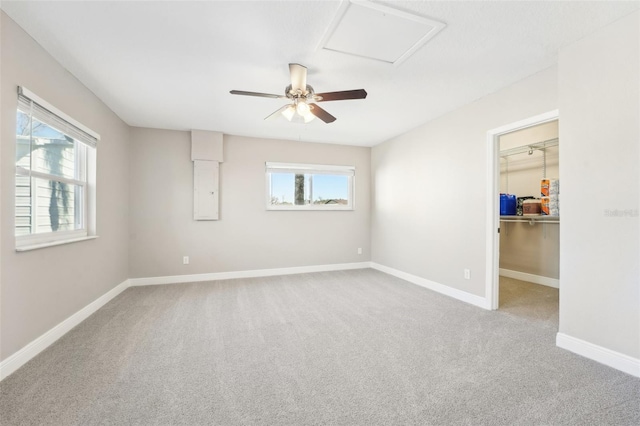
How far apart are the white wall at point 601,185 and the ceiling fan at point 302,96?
1.66m

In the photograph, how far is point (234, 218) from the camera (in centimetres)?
461

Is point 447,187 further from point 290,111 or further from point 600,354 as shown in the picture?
point 290,111

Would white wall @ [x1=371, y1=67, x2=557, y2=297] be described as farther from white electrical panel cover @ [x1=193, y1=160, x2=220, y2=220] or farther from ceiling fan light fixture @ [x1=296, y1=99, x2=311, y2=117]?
white electrical panel cover @ [x1=193, y1=160, x2=220, y2=220]

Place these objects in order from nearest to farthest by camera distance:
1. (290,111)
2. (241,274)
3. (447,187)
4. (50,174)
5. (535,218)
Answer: (50,174), (290,111), (447,187), (535,218), (241,274)

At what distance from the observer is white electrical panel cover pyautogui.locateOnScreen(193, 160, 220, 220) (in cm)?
436

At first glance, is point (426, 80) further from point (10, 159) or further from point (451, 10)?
point (10, 159)

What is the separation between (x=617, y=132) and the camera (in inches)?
74.8

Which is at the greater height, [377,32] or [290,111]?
[377,32]

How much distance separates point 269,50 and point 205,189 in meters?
2.79

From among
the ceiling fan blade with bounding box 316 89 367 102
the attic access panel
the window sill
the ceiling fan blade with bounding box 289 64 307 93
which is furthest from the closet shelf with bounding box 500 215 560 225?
the window sill

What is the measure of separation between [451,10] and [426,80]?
0.97 metres

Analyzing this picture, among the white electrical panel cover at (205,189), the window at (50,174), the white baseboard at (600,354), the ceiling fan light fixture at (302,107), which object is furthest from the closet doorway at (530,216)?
the window at (50,174)

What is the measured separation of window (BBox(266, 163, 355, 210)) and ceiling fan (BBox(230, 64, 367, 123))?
2184mm

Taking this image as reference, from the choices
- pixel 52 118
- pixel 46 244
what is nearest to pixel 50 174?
pixel 52 118
